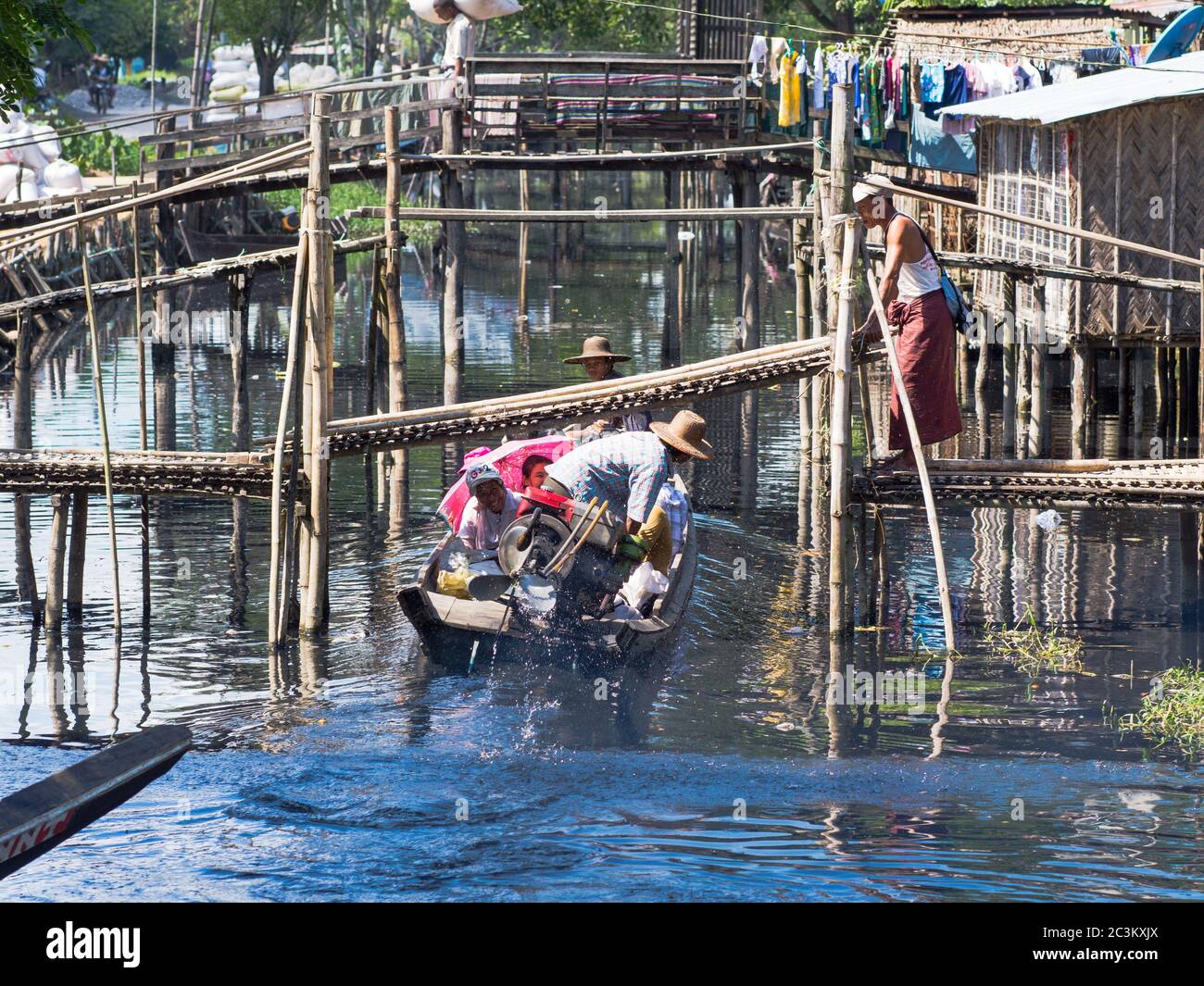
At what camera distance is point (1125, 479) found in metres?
10.0

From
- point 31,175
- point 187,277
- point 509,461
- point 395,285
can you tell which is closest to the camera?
point 509,461

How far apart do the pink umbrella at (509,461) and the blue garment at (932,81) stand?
35.6 ft

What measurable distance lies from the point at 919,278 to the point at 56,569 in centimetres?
607

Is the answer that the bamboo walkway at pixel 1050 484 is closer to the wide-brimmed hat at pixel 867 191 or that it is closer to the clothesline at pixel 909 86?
the wide-brimmed hat at pixel 867 191

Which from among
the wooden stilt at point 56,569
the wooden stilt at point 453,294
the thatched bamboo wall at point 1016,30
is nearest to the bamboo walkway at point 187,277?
the wooden stilt at point 453,294

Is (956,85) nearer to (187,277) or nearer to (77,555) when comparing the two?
(187,277)

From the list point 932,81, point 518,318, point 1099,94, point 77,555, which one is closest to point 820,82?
point 932,81

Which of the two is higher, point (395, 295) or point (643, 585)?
point (395, 295)

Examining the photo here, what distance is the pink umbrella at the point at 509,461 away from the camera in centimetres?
1073

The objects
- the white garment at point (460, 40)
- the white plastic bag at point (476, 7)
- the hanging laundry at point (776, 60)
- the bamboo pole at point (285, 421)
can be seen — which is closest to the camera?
the bamboo pole at point (285, 421)

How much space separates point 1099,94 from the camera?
1630 centimetres
